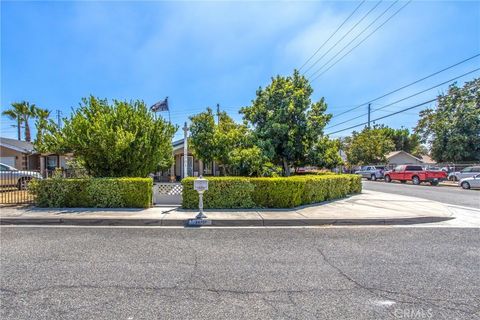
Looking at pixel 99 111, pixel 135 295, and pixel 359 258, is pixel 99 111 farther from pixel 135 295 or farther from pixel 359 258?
pixel 359 258

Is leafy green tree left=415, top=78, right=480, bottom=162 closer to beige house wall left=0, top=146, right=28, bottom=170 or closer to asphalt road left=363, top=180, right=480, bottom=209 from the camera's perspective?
asphalt road left=363, top=180, right=480, bottom=209

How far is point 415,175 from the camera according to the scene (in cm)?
2608

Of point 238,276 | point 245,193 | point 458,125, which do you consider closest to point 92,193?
point 245,193

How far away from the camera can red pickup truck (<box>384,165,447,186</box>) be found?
80.9 feet

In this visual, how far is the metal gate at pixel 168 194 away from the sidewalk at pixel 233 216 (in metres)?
0.81

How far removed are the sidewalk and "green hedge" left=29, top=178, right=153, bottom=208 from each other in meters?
0.46

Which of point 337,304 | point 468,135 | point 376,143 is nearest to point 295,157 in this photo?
point 337,304

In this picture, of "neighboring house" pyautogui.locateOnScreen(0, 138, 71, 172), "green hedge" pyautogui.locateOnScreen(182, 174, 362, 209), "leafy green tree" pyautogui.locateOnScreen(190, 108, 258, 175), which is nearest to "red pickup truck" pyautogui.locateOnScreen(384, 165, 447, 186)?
"leafy green tree" pyautogui.locateOnScreen(190, 108, 258, 175)

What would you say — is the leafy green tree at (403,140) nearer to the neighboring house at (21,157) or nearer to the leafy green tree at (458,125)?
the leafy green tree at (458,125)

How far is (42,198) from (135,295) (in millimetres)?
8330

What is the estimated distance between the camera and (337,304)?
3.31 meters

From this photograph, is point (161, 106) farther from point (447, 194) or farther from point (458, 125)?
point (458, 125)

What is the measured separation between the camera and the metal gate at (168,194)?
416 inches

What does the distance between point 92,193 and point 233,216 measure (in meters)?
5.11
